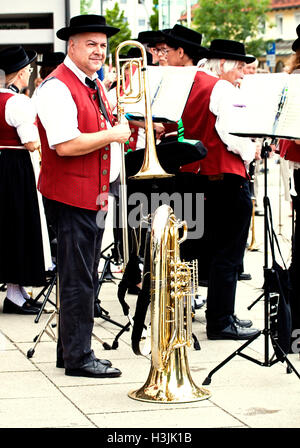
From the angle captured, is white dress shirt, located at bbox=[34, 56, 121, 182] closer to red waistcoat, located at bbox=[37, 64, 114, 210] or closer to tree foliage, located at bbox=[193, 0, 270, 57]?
red waistcoat, located at bbox=[37, 64, 114, 210]

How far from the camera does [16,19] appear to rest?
1137 cm

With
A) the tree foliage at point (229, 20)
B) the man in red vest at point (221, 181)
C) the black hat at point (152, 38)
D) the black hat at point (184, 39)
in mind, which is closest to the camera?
the man in red vest at point (221, 181)

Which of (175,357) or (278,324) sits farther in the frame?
(278,324)

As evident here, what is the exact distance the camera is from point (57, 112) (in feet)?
18.0

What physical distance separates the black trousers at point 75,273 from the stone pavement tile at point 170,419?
804 millimetres

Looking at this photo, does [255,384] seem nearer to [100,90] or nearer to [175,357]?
[175,357]

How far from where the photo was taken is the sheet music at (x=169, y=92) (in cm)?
648

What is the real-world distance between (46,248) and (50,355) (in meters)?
1.83

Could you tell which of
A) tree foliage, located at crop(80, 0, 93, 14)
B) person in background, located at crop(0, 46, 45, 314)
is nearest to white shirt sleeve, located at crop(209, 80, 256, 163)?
person in background, located at crop(0, 46, 45, 314)

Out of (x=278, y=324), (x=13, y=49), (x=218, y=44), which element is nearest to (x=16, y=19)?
(x=13, y=49)

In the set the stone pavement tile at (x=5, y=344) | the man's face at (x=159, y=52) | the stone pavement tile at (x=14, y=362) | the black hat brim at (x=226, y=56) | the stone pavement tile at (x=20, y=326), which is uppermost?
the man's face at (x=159, y=52)

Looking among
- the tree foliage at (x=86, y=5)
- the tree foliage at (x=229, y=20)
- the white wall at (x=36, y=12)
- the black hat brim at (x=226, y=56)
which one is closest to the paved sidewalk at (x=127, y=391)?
the black hat brim at (x=226, y=56)

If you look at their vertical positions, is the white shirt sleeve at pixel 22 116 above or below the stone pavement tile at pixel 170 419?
above

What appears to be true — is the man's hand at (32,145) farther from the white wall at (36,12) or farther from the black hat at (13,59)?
the white wall at (36,12)
